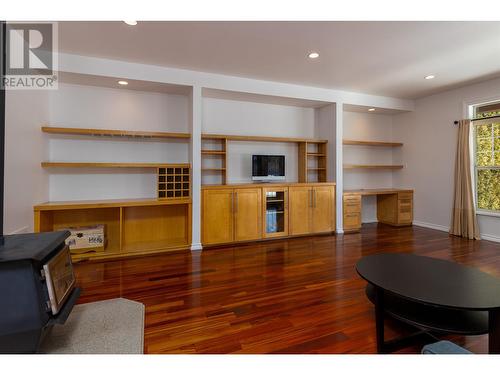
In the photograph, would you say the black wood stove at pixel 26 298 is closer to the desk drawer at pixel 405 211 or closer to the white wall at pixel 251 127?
the white wall at pixel 251 127

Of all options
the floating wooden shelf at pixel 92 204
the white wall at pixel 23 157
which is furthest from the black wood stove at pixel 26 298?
the floating wooden shelf at pixel 92 204

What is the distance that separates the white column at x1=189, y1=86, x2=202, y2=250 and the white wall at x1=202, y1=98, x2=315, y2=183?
559 mm

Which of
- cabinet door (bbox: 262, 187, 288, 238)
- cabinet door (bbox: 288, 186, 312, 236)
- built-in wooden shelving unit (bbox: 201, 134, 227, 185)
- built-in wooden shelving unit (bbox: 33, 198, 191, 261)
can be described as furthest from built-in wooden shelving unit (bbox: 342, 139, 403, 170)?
built-in wooden shelving unit (bbox: 33, 198, 191, 261)

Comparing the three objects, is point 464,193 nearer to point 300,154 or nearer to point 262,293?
point 300,154

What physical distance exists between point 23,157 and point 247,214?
114 inches

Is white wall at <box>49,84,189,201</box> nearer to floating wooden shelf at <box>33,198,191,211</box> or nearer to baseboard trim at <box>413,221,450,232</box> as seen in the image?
floating wooden shelf at <box>33,198,191,211</box>

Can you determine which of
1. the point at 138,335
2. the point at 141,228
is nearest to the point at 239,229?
the point at 141,228

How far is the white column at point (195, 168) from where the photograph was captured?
3869 mm

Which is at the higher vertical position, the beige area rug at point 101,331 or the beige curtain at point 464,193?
the beige curtain at point 464,193

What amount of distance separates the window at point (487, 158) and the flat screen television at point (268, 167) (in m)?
3.39

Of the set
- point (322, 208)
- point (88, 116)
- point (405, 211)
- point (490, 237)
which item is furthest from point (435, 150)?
point (88, 116)

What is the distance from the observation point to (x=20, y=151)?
2.78 m

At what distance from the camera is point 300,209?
4.56m

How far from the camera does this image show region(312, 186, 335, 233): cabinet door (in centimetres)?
467
